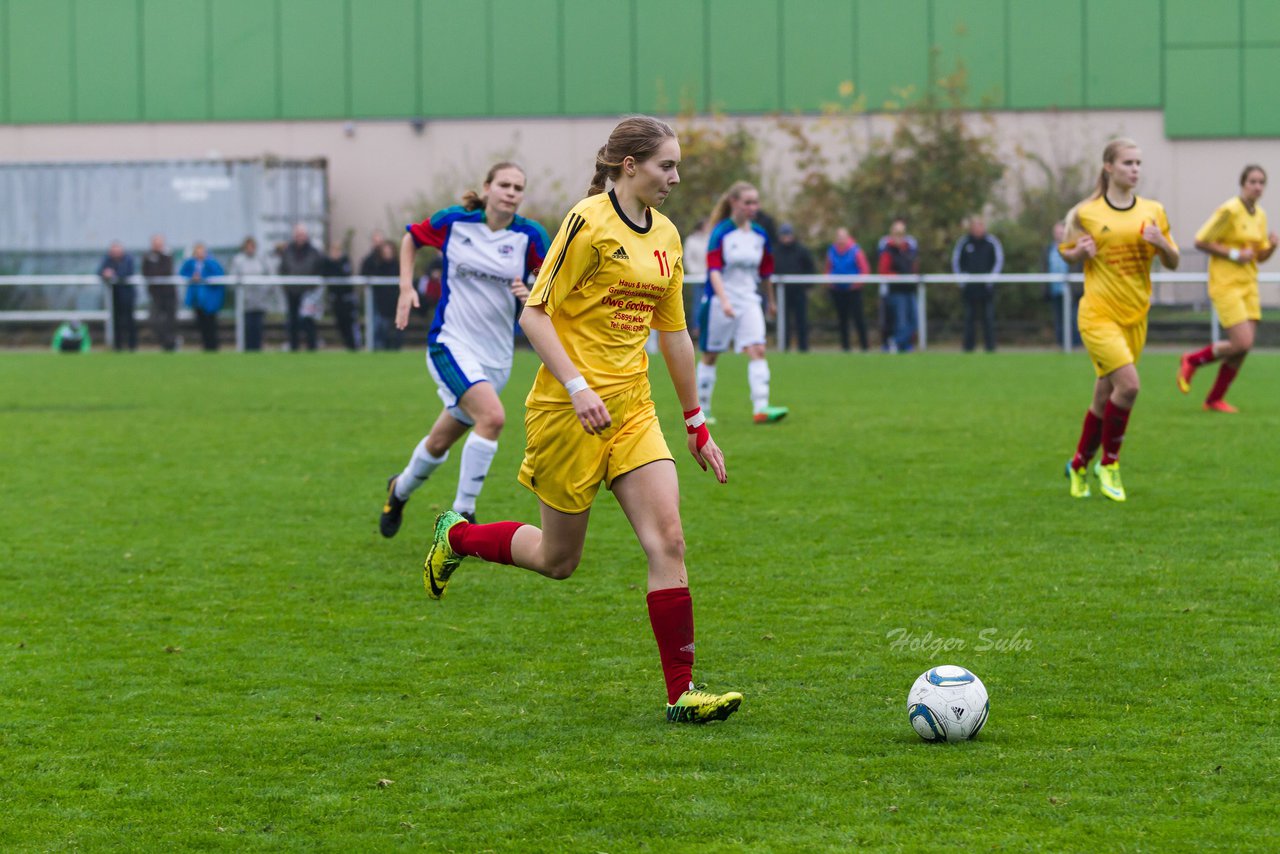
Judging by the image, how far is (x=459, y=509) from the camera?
881cm

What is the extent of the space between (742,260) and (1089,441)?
615 centimetres

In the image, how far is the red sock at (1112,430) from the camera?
33.2 ft

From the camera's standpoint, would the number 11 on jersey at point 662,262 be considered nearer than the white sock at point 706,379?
Yes

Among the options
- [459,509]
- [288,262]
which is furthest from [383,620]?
[288,262]

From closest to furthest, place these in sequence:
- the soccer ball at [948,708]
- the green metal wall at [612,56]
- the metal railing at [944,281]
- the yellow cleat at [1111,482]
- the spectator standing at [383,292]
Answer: the soccer ball at [948,708]
the yellow cleat at [1111,482]
the metal railing at [944,281]
the spectator standing at [383,292]
the green metal wall at [612,56]

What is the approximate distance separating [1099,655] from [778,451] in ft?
23.1

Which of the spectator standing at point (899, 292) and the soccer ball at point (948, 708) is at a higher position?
the spectator standing at point (899, 292)

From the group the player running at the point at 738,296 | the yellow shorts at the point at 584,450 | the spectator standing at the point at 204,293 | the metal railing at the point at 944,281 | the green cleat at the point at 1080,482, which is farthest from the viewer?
the spectator standing at the point at 204,293

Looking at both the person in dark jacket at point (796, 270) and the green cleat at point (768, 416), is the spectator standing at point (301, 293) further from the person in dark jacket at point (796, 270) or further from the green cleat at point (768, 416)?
the green cleat at point (768, 416)

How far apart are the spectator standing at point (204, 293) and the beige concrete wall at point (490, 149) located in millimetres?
6547

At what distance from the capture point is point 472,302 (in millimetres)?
9023

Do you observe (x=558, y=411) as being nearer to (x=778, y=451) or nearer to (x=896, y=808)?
(x=896, y=808)

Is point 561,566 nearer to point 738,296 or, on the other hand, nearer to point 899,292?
point 738,296

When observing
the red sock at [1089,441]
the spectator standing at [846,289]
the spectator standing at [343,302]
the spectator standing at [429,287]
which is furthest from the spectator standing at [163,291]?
the red sock at [1089,441]
